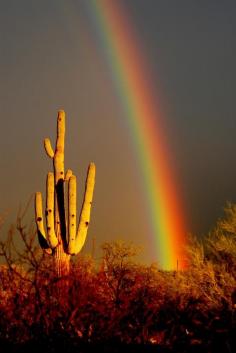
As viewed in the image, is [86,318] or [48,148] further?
[48,148]

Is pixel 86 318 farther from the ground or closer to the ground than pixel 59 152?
closer to the ground

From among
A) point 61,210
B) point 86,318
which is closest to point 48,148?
point 61,210

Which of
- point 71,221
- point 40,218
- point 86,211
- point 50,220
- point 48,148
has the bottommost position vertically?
point 71,221

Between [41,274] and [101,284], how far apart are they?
0.71 m

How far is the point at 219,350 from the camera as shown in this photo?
4.73 metres

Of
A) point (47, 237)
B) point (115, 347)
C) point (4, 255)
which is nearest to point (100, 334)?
point (115, 347)

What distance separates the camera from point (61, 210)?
17.2 m

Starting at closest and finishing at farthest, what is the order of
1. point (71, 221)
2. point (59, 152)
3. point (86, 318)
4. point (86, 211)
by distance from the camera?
point (86, 318), point (71, 221), point (86, 211), point (59, 152)

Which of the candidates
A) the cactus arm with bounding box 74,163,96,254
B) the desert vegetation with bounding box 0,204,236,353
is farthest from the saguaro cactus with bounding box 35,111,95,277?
the desert vegetation with bounding box 0,204,236,353

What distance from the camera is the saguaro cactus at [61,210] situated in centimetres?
1627

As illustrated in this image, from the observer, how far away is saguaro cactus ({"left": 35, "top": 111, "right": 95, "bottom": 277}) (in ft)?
53.4

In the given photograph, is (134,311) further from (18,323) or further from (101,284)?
(18,323)

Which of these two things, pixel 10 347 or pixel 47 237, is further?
pixel 47 237

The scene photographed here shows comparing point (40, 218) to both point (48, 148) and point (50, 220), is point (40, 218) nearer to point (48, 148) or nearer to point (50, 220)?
point (50, 220)
